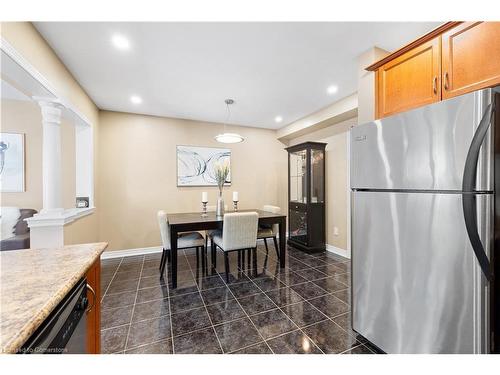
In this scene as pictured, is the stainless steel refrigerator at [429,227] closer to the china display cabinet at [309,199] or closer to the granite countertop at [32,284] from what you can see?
the granite countertop at [32,284]

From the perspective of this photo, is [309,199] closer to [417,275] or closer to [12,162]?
[417,275]

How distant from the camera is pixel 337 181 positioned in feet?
12.7

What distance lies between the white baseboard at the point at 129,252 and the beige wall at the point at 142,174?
0.07 meters

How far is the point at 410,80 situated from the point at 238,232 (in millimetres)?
2252

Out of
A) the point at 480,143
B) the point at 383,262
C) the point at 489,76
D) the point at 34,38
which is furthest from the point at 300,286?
the point at 34,38

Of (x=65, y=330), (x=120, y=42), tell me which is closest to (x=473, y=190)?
(x=65, y=330)

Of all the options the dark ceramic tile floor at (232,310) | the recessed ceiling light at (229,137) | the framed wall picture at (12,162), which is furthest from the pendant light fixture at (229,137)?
the framed wall picture at (12,162)

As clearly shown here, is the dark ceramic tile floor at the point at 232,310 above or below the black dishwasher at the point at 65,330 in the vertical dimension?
below

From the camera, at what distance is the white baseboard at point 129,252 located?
3.72 meters

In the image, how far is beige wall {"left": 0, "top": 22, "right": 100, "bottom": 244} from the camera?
159cm

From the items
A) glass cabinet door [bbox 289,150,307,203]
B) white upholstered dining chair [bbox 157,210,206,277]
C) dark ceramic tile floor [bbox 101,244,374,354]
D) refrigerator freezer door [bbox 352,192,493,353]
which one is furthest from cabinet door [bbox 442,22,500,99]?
white upholstered dining chair [bbox 157,210,206,277]

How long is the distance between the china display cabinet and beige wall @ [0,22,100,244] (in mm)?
3403
